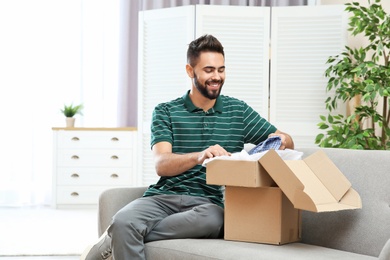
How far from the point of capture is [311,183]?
85.5 inches

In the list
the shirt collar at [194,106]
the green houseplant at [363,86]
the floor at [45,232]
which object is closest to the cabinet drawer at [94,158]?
the floor at [45,232]

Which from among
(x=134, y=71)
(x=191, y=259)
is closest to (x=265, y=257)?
(x=191, y=259)

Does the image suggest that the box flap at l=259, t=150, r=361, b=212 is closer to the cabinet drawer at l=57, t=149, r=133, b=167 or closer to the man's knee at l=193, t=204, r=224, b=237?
the man's knee at l=193, t=204, r=224, b=237

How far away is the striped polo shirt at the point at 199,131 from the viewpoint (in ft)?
8.32

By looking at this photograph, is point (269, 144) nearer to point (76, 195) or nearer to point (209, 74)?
point (209, 74)

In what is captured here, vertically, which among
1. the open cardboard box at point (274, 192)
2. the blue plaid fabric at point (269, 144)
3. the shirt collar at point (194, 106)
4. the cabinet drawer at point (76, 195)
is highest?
the shirt collar at point (194, 106)

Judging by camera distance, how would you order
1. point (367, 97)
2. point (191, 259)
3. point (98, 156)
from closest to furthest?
1. point (191, 259)
2. point (367, 97)
3. point (98, 156)

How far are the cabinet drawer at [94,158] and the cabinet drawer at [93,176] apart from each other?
0.04 m

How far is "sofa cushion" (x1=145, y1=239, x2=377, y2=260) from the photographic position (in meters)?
2.04

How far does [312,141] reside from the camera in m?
4.73

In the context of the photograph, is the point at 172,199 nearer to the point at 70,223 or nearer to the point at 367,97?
the point at 367,97

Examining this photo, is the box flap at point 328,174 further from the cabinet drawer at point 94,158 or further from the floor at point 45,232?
the cabinet drawer at point 94,158

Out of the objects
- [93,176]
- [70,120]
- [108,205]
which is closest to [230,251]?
[108,205]

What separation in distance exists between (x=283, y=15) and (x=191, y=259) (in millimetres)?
2969
